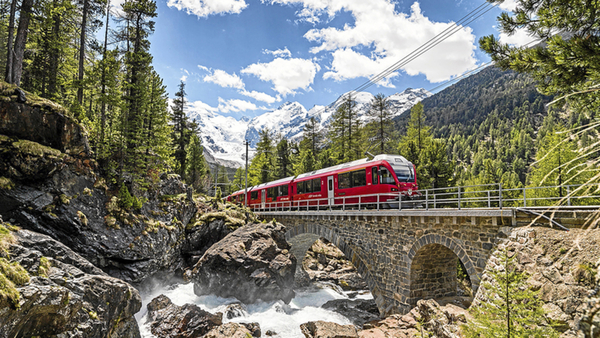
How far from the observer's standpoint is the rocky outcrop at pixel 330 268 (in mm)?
24703

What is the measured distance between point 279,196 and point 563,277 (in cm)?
2069

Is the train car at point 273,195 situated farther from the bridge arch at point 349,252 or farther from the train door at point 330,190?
the train door at point 330,190

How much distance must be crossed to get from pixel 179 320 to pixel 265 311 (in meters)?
4.57

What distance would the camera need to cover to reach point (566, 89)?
558 cm

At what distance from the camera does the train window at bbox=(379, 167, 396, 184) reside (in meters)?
16.5

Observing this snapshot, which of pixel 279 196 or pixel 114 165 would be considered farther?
pixel 279 196

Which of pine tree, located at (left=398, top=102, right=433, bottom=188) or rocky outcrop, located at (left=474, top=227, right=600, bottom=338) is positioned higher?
pine tree, located at (left=398, top=102, right=433, bottom=188)

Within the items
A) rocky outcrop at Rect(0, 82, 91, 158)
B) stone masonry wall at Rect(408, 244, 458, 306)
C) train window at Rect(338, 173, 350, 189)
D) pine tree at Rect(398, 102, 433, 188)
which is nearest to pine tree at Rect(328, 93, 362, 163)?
pine tree at Rect(398, 102, 433, 188)

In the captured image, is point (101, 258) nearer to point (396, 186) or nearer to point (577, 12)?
point (396, 186)

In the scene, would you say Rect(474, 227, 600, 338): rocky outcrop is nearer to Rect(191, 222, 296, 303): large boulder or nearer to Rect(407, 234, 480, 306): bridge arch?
Rect(407, 234, 480, 306): bridge arch

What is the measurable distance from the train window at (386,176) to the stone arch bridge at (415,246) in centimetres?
241

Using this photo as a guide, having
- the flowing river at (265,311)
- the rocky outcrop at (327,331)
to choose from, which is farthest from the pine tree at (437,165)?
the rocky outcrop at (327,331)

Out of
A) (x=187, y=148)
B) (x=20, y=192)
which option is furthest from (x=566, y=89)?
(x=187, y=148)

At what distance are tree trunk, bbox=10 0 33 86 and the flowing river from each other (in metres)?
12.4
